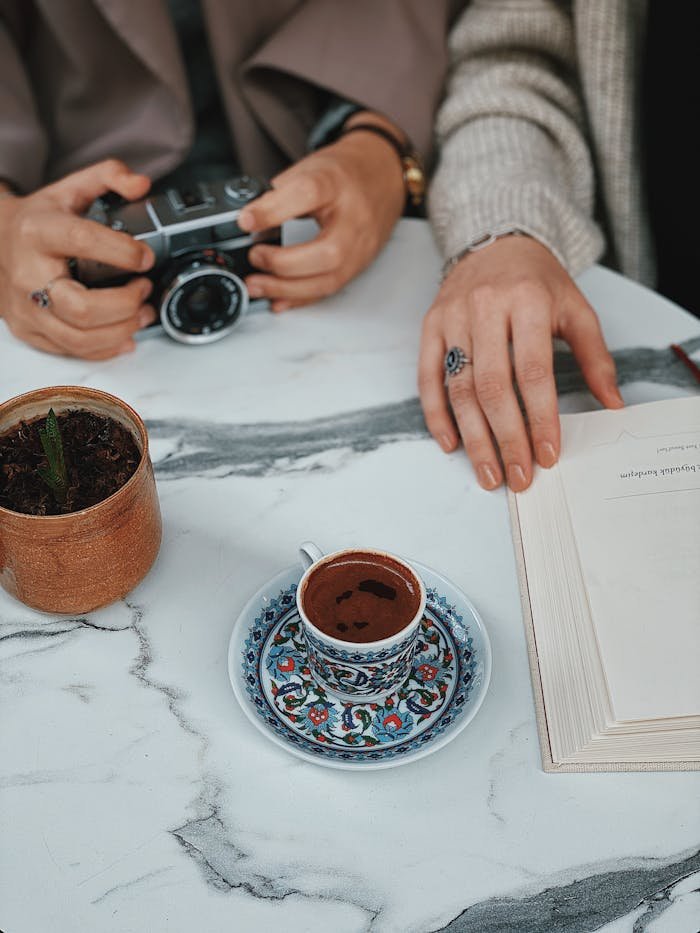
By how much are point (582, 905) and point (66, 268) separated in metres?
0.67

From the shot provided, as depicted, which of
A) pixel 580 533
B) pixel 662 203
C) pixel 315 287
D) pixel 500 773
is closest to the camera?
pixel 500 773

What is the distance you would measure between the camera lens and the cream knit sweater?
23 cm

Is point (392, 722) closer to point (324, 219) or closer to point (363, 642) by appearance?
point (363, 642)

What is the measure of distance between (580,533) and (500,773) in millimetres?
197

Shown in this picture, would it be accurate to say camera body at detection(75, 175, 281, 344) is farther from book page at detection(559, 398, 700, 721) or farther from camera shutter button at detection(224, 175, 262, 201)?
book page at detection(559, 398, 700, 721)

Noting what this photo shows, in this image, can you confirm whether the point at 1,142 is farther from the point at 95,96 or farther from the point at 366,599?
the point at 366,599

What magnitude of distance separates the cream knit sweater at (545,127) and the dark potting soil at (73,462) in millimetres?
447

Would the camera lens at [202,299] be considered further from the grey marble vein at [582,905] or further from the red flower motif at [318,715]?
the grey marble vein at [582,905]

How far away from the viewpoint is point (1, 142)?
1011mm

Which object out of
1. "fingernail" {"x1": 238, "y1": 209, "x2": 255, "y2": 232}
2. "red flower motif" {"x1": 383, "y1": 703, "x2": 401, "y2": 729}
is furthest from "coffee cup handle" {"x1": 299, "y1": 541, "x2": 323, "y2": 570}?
"fingernail" {"x1": 238, "y1": 209, "x2": 255, "y2": 232}

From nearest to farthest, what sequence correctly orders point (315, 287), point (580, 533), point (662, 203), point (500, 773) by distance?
1. point (500, 773)
2. point (580, 533)
3. point (315, 287)
4. point (662, 203)

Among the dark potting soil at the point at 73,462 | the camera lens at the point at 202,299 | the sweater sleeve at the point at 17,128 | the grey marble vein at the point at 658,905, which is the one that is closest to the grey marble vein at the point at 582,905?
the grey marble vein at the point at 658,905

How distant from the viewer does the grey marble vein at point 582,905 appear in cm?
50

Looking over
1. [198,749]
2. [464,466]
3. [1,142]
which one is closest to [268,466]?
[464,466]
